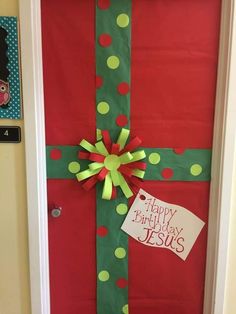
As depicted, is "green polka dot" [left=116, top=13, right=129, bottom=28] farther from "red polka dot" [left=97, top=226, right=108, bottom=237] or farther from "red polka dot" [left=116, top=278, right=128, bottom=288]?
"red polka dot" [left=116, top=278, right=128, bottom=288]

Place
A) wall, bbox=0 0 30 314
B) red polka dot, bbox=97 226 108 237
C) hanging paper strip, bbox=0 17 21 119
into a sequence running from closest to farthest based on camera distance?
hanging paper strip, bbox=0 17 21 119 < wall, bbox=0 0 30 314 < red polka dot, bbox=97 226 108 237

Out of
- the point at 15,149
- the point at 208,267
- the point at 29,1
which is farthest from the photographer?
the point at 208,267

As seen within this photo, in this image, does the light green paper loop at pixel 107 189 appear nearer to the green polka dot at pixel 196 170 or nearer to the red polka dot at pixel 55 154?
the red polka dot at pixel 55 154

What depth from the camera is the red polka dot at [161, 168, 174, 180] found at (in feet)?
4.45

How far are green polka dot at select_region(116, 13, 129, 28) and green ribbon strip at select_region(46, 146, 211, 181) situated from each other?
1.69 feet

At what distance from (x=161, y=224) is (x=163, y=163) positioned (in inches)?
11.0

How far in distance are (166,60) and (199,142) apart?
371 mm

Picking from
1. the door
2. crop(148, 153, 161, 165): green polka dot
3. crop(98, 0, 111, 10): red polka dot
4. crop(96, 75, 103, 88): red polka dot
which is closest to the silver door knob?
the door

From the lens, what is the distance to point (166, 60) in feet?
4.23

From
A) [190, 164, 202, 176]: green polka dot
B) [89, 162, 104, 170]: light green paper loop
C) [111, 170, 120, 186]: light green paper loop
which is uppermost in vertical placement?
[89, 162, 104, 170]: light green paper loop

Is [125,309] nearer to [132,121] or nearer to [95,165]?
[95,165]

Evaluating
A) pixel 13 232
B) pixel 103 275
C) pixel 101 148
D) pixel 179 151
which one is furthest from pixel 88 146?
pixel 103 275

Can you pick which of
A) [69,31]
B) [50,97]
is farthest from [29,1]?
[50,97]

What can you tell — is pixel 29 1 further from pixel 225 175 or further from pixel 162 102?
pixel 225 175
